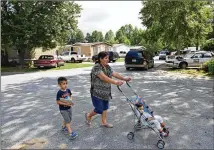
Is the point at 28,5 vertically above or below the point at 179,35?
above

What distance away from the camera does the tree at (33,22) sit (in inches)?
859

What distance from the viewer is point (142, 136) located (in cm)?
500

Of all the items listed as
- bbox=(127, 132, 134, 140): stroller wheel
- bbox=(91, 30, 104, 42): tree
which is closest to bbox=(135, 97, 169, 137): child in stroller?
bbox=(127, 132, 134, 140): stroller wheel

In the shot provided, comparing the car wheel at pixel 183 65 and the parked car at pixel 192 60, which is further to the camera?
the car wheel at pixel 183 65

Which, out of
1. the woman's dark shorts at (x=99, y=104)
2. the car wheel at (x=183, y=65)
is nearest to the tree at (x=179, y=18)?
the car wheel at (x=183, y=65)

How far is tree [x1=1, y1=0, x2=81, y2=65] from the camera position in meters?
21.8

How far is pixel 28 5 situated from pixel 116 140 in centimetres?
2039

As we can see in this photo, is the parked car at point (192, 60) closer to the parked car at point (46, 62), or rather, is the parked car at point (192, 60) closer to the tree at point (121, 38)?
the parked car at point (46, 62)

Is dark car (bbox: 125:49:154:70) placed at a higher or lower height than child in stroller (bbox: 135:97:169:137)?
higher

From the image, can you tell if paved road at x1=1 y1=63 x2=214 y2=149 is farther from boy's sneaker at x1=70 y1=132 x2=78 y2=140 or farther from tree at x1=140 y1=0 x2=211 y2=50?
tree at x1=140 y1=0 x2=211 y2=50

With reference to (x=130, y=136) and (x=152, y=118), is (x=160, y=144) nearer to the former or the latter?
(x=152, y=118)

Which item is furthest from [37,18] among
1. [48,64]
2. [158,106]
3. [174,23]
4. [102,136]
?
[102,136]

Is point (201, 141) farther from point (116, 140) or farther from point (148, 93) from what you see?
point (148, 93)

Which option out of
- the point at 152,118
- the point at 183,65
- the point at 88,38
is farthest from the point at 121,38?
the point at 152,118
